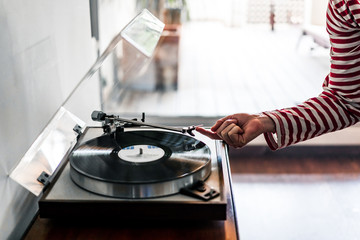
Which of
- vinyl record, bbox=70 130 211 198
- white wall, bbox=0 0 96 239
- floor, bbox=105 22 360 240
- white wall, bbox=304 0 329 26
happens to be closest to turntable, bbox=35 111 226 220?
vinyl record, bbox=70 130 211 198

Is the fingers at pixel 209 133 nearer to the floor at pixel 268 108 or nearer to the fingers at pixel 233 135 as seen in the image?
the fingers at pixel 233 135

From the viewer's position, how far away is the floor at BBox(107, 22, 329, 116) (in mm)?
3008

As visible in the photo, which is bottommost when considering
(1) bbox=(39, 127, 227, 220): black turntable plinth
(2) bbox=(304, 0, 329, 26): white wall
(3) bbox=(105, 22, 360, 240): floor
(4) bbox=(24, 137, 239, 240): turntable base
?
(3) bbox=(105, 22, 360, 240): floor

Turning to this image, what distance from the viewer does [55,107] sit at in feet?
4.10

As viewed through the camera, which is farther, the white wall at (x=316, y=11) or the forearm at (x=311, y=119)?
the white wall at (x=316, y=11)

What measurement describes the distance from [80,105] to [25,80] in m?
0.19

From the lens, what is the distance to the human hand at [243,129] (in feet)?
3.54

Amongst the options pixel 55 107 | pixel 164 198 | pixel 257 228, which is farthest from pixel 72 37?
pixel 257 228

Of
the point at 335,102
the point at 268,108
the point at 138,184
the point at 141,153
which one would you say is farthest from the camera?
the point at 268,108

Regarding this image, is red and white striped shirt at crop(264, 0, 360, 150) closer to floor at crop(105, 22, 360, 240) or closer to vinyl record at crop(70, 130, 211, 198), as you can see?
vinyl record at crop(70, 130, 211, 198)

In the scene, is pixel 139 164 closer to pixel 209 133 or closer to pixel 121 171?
pixel 121 171

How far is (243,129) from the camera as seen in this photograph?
111cm

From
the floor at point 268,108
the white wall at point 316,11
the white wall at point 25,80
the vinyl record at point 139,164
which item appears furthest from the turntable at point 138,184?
the white wall at point 316,11

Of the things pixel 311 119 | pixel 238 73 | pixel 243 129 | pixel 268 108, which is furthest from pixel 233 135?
pixel 238 73
